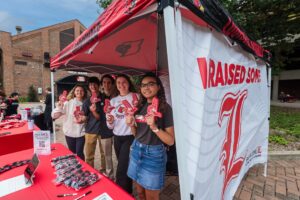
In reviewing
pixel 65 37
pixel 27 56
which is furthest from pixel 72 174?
pixel 65 37

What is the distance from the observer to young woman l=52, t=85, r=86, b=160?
2.76 metres

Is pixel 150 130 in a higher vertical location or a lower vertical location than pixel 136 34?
lower

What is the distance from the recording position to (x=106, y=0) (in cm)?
671

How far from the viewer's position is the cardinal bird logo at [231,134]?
1.65 m

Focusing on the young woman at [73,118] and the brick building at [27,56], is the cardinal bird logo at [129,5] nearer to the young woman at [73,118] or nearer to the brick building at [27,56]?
the young woman at [73,118]

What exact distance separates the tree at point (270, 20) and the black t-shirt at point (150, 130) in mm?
5383

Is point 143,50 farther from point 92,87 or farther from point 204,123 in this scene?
point 204,123

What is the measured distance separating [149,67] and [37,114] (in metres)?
3.99

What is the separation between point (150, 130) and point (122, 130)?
65 centimetres

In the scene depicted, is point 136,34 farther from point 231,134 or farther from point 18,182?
point 18,182

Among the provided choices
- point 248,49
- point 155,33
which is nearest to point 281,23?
point 248,49

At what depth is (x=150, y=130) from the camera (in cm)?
166

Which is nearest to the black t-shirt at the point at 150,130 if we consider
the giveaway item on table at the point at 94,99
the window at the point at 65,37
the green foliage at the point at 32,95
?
the giveaway item on table at the point at 94,99

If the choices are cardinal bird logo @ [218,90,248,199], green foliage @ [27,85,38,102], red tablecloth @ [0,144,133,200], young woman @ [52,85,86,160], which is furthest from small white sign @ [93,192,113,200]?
green foliage @ [27,85,38,102]
